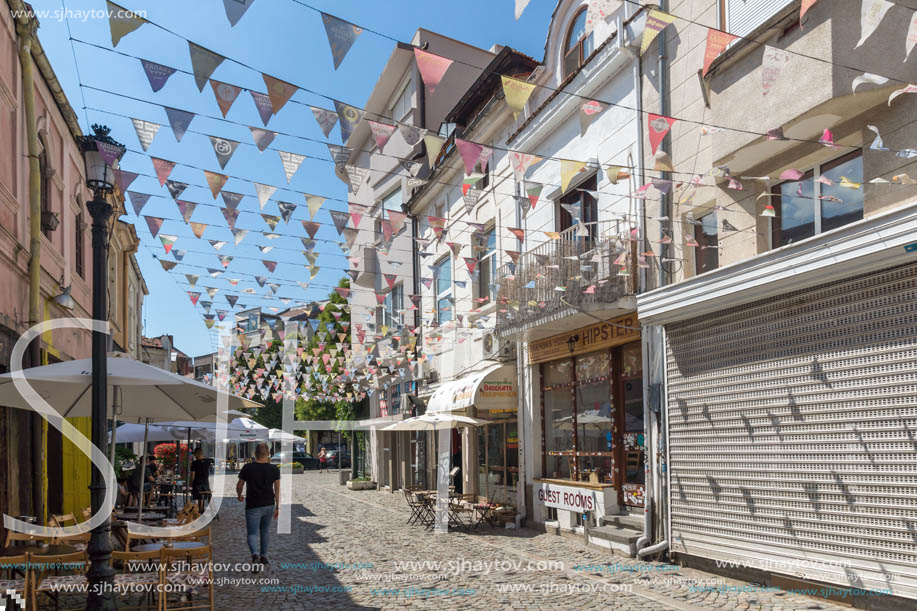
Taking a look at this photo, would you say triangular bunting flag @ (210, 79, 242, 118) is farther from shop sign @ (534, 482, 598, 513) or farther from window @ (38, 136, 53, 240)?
shop sign @ (534, 482, 598, 513)

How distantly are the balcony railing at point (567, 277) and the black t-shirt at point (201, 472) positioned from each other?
804 cm

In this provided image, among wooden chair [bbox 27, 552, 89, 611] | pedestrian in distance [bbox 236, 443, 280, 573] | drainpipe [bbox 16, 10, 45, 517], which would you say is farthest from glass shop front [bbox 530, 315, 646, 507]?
drainpipe [bbox 16, 10, 45, 517]

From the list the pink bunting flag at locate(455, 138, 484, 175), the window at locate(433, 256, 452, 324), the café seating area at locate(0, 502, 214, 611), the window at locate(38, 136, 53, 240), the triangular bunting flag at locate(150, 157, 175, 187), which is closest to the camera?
the café seating area at locate(0, 502, 214, 611)

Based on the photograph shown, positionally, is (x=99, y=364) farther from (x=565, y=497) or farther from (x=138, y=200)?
(x=565, y=497)

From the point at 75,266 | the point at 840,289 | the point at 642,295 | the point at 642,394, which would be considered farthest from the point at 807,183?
the point at 75,266

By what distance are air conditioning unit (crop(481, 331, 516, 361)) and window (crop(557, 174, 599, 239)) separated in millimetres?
3057

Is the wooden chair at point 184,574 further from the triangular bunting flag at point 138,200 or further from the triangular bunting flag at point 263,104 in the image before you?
the triangular bunting flag at point 138,200

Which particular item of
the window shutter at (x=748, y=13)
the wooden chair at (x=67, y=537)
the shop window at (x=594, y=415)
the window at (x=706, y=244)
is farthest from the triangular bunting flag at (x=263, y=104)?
the shop window at (x=594, y=415)

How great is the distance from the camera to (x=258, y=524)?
34.7ft

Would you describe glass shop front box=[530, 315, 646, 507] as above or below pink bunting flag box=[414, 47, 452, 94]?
below

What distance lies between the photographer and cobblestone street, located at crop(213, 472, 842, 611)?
8.30 m

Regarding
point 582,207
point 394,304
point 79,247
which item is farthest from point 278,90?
point 394,304

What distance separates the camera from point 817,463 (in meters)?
8.35

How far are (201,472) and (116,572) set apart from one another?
33.1ft
